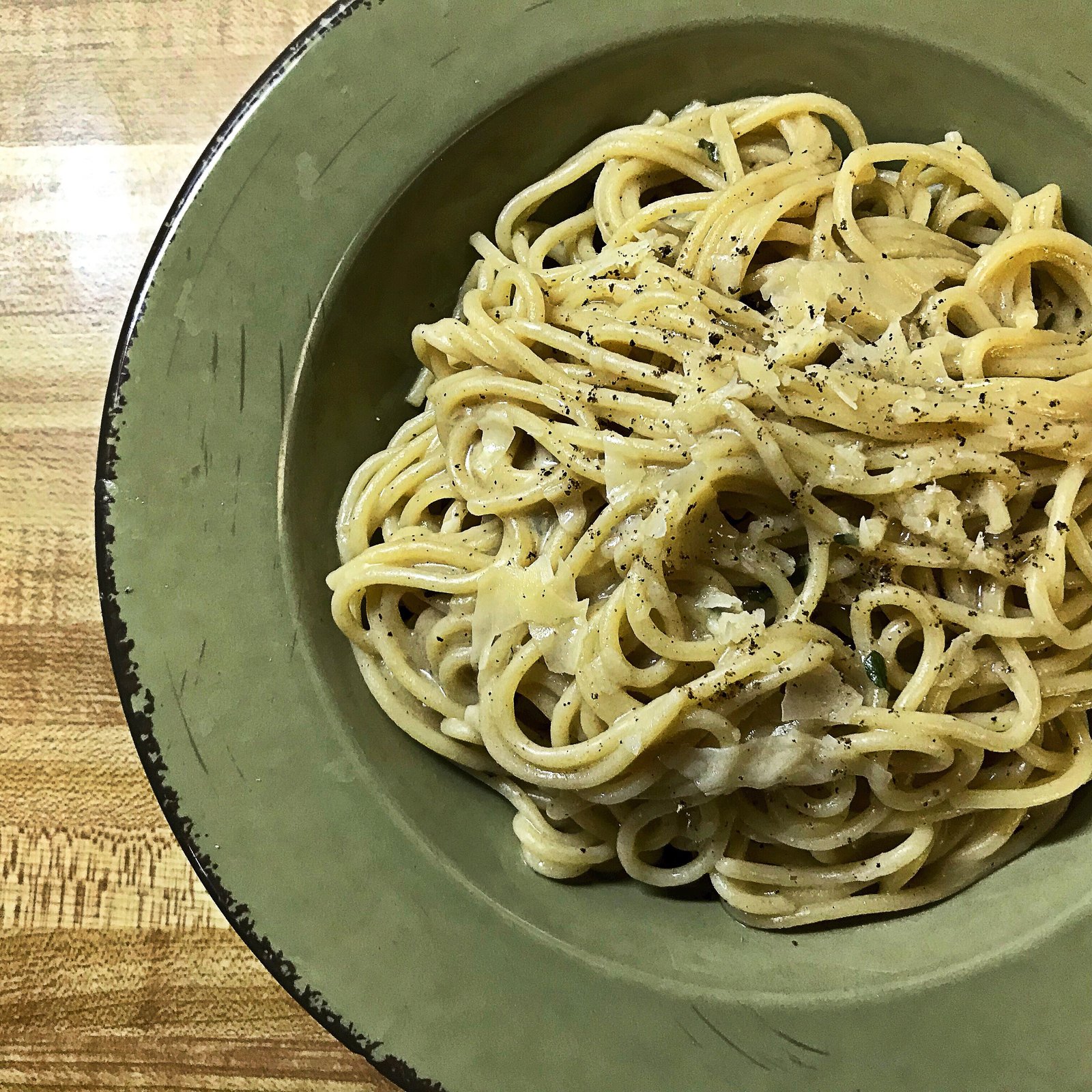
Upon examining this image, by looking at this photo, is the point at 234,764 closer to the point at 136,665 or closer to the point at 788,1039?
the point at 136,665

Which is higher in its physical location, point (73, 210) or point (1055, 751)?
point (73, 210)

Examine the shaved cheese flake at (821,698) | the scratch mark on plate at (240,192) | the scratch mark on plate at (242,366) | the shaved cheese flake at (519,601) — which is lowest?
the shaved cheese flake at (821,698)

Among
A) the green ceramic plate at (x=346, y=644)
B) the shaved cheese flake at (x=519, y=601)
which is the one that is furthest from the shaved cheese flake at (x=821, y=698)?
the green ceramic plate at (x=346, y=644)

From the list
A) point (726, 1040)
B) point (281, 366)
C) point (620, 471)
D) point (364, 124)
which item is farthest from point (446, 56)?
point (726, 1040)

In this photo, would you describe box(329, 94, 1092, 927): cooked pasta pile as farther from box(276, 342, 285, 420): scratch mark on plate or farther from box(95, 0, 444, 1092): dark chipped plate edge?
box(95, 0, 444, 1092): dark chipped plate edge

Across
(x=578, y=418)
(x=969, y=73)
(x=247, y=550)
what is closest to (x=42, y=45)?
(x=247, y=550)

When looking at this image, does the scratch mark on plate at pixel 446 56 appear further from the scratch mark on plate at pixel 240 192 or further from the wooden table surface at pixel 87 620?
the wooden table surface at pixel 87 620

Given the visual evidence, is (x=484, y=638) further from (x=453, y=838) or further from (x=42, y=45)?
(x=42, y=45)
